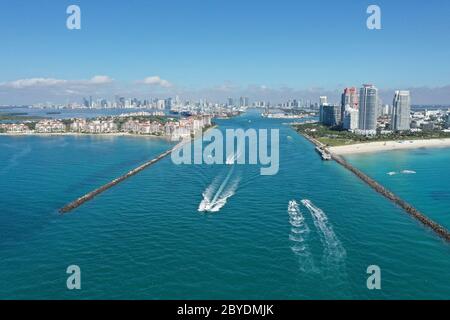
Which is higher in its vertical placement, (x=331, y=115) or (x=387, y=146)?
(x=331, y=115)

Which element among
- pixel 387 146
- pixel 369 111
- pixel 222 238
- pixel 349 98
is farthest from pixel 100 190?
pixel 349 98

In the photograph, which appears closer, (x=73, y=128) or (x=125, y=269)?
(x=125, y=269)

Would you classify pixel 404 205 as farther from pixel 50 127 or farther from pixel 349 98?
pixel 50 127

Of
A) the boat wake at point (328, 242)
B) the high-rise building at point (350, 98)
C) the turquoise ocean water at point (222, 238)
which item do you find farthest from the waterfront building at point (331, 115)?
the boat wake at point (328, 242)

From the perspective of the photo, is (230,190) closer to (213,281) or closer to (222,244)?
(222,244)

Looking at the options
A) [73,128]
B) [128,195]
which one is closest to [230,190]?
[128,195]
